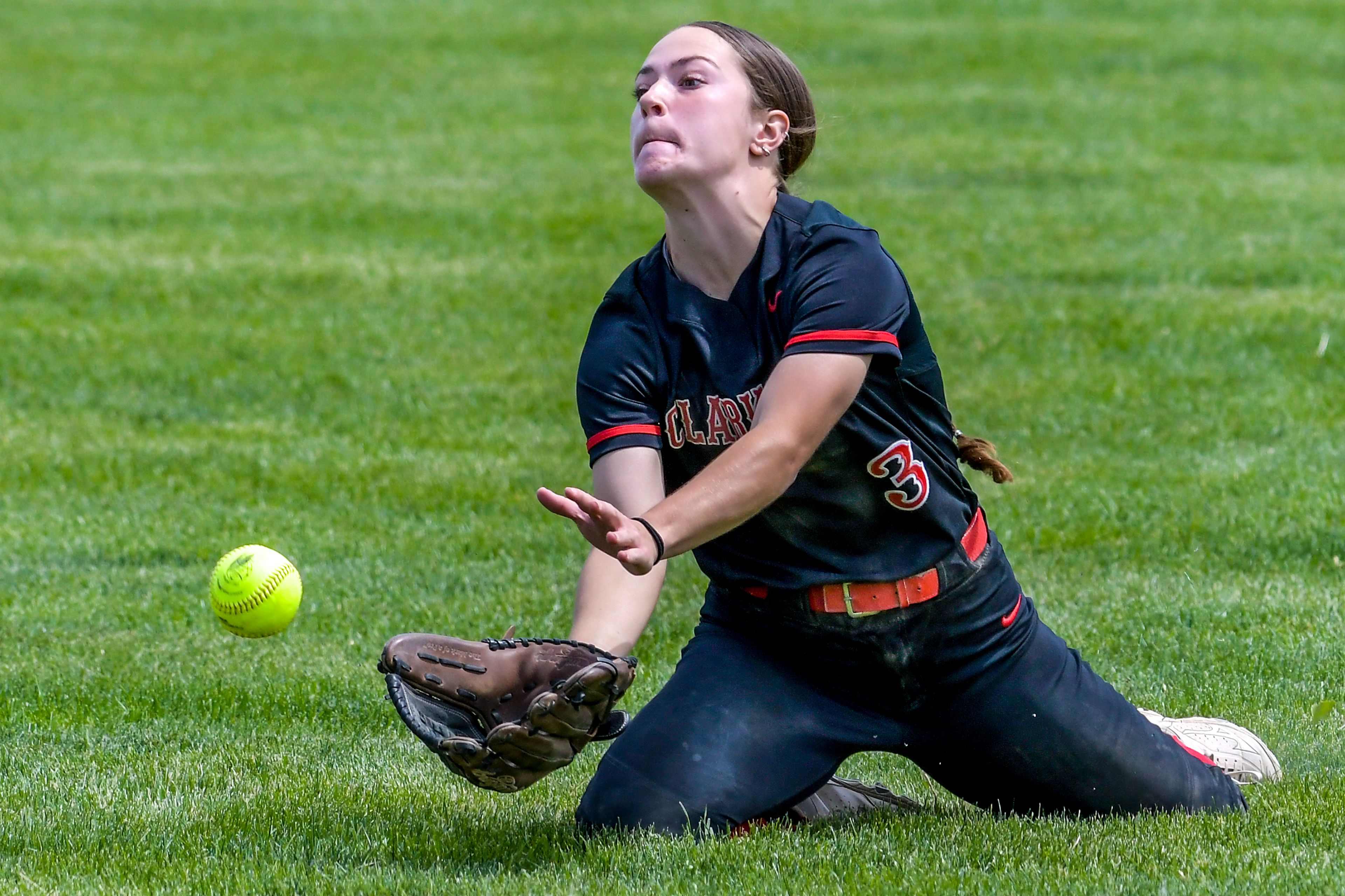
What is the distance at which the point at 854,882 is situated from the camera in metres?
3.70

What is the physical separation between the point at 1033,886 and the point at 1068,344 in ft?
24.1

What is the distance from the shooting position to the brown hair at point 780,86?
4250mm

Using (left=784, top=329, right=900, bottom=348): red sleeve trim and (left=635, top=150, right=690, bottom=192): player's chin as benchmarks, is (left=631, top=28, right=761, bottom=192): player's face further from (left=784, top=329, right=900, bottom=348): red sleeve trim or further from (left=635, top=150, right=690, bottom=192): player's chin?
(left=784, top=329, right=900, bottom=348): red sleeve trim

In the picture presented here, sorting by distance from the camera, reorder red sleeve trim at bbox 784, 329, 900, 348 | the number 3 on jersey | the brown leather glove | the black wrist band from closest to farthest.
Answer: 1. the black wrist band
2. the brown leather glove
3. red sleeve trim at bbox 784, 329, 900, 348
4. the number 3 on jersey

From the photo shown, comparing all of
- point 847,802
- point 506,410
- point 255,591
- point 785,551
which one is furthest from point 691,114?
point 506,410

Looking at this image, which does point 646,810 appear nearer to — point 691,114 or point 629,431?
point 629,431

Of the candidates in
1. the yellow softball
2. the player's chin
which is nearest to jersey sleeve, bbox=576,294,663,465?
the player's chin

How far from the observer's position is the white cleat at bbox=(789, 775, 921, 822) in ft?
14.6

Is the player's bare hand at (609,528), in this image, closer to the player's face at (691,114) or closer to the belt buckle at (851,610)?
the belt buckle at (851,610)

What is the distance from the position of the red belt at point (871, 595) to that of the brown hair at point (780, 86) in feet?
3.36

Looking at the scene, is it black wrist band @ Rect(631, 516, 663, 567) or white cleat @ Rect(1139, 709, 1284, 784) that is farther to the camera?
white cleat @ Rect(1139, 709, 1284, 784)

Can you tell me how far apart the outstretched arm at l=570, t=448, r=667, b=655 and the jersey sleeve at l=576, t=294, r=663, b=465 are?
0.12ft

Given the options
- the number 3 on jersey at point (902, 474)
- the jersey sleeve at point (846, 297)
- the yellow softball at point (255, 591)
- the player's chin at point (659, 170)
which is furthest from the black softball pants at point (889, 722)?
the yellow softball at point (255, 591)

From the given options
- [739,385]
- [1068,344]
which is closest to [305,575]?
[739,385]
